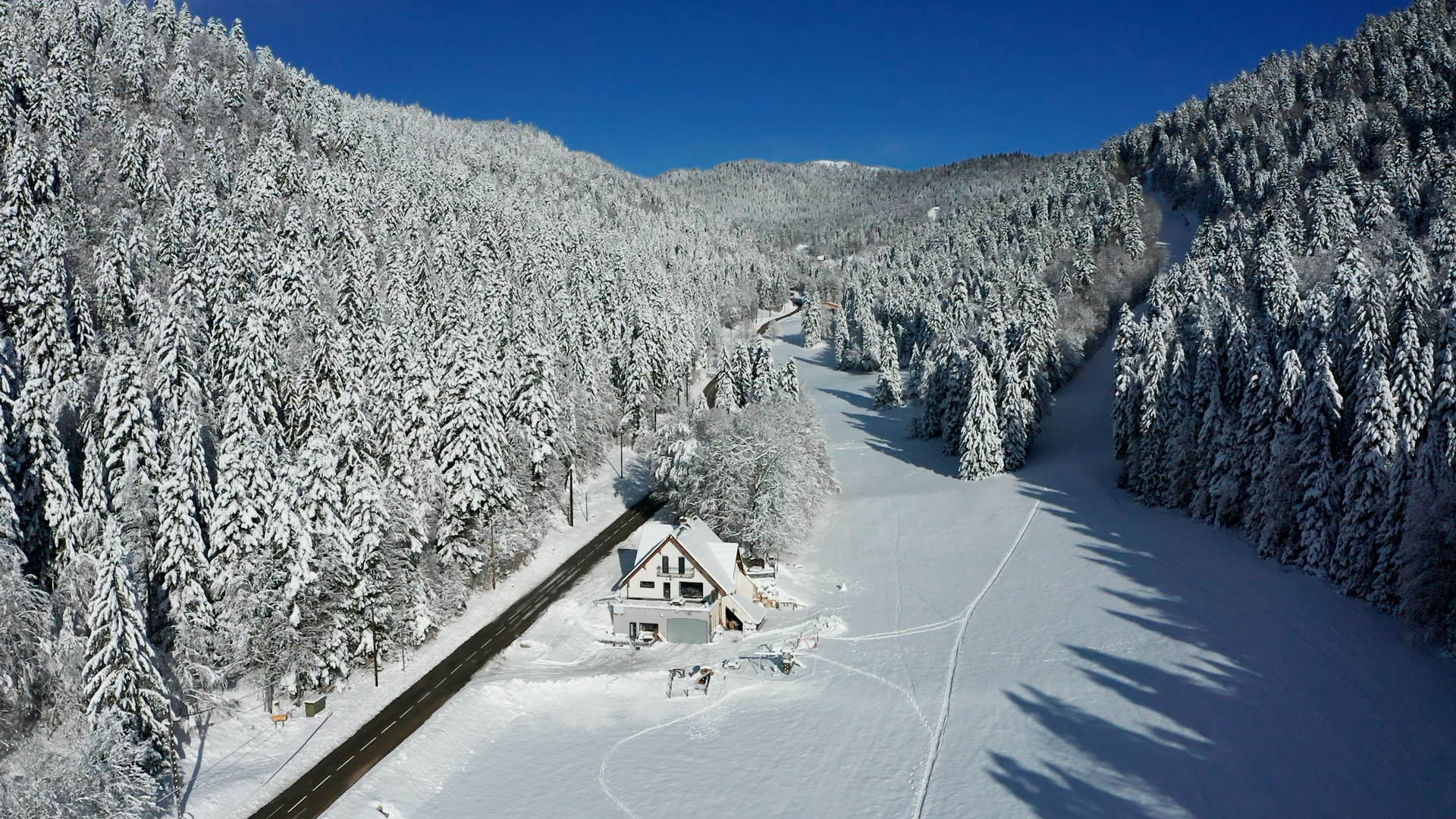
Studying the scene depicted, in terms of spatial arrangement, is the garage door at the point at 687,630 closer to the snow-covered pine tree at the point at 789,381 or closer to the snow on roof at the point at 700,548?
the snow on roof at the point at 700,548

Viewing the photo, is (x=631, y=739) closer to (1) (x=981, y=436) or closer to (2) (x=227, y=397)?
(2) (x=227, y=397)

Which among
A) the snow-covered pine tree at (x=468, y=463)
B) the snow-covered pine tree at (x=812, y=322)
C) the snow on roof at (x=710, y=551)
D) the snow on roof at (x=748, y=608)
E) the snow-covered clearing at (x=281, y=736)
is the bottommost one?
the snow-covered clearing at (x=281, y=736)

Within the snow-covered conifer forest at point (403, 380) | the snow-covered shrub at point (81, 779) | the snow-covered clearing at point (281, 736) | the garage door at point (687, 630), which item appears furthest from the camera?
the garage door at point (687, 630)

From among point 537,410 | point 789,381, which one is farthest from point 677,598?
point 789,381

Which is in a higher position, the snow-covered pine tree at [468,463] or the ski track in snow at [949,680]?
the snow-covered pine tree at [468,463]

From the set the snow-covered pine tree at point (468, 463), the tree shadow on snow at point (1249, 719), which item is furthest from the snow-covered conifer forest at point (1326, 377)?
the snow-covered pine tree at point (468, 463)

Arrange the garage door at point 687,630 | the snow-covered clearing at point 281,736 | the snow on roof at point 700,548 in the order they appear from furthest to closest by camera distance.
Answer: the snow on roof at point 700,548, the garage door at point 687,630, the snow-covered clearing at point 281,736

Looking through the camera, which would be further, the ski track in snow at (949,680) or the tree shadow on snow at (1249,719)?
the ski track in snow at (949,680)
